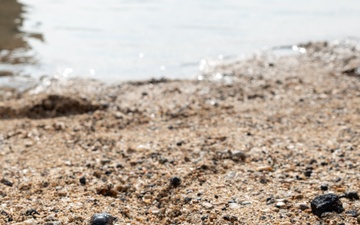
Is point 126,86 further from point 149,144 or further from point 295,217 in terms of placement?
point 295,217

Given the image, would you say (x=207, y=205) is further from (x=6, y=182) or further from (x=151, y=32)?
(x=151, y=32)

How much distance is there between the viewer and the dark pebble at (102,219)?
124 inches

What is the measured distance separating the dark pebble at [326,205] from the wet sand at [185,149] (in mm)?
63

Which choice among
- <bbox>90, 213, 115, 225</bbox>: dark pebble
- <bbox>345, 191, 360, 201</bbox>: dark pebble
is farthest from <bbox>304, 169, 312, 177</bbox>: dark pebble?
<bbox>90, 213, 115, 225</bbox>: dark pebble

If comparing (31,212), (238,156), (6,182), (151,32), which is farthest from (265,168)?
(151,32)

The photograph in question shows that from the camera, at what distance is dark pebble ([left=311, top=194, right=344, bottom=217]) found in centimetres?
319

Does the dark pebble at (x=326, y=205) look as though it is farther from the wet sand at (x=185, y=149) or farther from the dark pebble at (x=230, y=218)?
the dark pebble at (x=230, y=218)

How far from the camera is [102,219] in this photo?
3154 mm

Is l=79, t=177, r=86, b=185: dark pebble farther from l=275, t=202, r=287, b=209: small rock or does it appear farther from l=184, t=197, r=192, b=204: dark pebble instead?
l=275, t=202, r=287, b=209: small rock

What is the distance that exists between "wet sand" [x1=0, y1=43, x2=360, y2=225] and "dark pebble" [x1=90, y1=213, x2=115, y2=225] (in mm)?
55

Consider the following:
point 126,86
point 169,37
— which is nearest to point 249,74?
point 126,86

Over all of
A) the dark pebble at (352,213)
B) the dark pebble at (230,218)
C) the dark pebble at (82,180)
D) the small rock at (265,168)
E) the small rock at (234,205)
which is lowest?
the dark pebble at (82,180)

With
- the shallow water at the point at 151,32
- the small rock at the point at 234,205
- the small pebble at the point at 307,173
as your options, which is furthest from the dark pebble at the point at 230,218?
the shallow water at the point at 151,32

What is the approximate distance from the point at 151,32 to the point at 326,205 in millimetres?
8048
